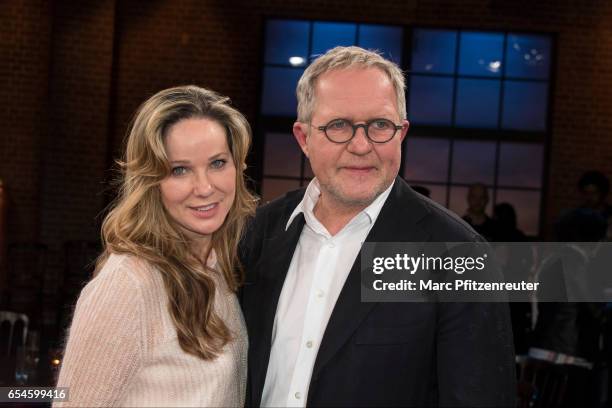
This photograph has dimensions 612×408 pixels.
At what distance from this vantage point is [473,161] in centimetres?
1009

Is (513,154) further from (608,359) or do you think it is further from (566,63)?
(608,359)

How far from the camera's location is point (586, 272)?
5.06m

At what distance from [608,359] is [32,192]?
609 centimetres

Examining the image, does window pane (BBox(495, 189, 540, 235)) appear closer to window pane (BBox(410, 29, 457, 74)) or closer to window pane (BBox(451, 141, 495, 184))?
window pane (BBox(451, 141, 495, 184))

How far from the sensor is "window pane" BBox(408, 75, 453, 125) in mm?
10008

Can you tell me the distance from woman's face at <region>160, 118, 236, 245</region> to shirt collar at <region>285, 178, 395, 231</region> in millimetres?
183

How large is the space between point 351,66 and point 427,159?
25.9ft

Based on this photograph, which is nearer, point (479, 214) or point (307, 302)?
point (307, 302)

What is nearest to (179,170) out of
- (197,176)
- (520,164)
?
(197,176)

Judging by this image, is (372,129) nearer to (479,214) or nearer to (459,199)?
(479,214)

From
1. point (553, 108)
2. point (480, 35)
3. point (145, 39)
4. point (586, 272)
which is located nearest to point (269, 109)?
point (145, 39)

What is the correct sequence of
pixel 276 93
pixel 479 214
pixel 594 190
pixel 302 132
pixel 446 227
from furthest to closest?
pixel 276 93 < pixel 594 190 < pixel 479 214 < pixel 302 132 < pixel 446 227

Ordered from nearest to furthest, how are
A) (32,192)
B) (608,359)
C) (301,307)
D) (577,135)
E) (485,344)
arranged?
1. (485,344)
2. (301,307)
3. (608,359)
4. (32,192)
5. (577,135)

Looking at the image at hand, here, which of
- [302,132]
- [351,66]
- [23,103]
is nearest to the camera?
[351,66]
